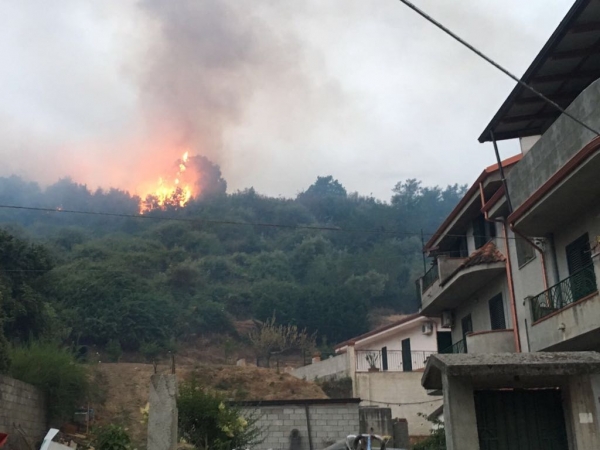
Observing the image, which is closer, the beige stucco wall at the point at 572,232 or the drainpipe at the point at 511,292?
the beige stucco wall at the point at 572,232

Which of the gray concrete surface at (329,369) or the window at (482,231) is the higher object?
the window at (482,231)

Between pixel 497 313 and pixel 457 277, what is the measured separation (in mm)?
1753

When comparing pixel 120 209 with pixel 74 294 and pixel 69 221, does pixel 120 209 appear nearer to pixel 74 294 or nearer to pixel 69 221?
pixel 69 221

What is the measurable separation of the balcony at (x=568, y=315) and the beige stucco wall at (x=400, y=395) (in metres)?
17.9

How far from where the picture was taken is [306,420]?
2531 cm

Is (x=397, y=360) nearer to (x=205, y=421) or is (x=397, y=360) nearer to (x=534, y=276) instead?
(x=534, y=276)

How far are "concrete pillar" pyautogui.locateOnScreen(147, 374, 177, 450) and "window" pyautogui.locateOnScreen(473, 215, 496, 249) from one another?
46.5 ft

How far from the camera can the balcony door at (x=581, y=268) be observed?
15.1m

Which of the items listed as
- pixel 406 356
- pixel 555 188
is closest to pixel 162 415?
pixel 555 188

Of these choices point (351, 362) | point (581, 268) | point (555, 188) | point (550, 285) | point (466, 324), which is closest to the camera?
point (555, 188)

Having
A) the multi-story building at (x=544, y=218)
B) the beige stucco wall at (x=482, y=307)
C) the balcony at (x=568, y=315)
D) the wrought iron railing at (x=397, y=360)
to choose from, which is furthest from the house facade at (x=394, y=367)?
the balcony at (x=568, y=315)

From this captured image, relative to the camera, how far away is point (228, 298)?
69000mm

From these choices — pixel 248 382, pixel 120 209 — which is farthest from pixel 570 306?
pixel 120 209

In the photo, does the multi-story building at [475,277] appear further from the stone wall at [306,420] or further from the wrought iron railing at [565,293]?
the stone wall at [306,420]
